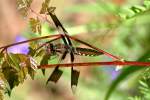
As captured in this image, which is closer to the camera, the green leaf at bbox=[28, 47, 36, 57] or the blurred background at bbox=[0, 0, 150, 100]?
the green leaf at bbox=[28, 47, 36, 57]

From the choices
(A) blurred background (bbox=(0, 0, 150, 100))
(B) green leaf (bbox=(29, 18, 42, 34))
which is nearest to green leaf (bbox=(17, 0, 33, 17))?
(B) green leaf (bbox=(29, 18, 42, 34))

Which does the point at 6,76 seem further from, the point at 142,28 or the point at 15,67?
the point at 142,28

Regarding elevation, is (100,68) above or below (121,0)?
below

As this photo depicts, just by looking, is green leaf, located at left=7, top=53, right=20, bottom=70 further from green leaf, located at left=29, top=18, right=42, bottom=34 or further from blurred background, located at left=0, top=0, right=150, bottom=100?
blurred background, located at left=0, top=0, right=150, bottom=100

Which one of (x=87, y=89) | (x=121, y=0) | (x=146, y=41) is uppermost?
(x=121, y=0)

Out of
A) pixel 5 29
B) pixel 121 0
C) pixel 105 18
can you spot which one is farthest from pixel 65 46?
pixel 5 29

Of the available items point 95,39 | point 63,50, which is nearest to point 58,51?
point 63,50

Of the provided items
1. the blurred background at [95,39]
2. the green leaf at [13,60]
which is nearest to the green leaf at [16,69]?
the green leaf at [13,60]
